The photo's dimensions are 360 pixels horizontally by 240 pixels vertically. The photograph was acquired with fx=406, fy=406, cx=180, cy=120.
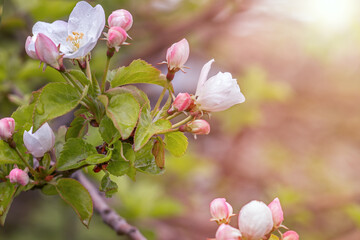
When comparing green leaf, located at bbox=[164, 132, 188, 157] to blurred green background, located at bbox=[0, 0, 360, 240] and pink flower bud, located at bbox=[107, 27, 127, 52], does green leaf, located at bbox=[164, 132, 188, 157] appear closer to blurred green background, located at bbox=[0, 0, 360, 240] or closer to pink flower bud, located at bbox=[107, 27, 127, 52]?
pink flower bud, located at bbox=[107, 27, 127, 52]

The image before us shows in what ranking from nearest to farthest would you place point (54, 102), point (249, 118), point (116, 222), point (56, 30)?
point (54, 102) → point (56, 30) → point (116, 222) → point (249, 118)

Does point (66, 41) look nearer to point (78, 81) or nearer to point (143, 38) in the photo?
point (78, 81)

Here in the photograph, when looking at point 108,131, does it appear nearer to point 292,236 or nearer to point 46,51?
point 46,51

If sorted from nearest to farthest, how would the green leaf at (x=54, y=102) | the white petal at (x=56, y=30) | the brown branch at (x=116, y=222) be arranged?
the green leaf at (x=54, y=102), the white petal at (x=56, y=30), the brown branch at (x=116, y=222)

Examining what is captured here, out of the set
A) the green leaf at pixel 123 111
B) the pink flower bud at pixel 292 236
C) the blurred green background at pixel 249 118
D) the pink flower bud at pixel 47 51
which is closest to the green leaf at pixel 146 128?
the green leaf at pixel 123 111

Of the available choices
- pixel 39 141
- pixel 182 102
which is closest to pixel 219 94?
pixel 182 102

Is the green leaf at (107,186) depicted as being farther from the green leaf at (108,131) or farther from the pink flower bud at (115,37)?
the pink flower bud at (115,37)
